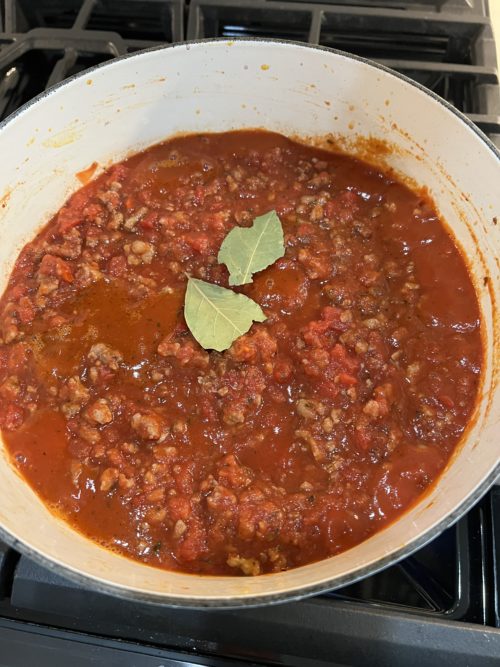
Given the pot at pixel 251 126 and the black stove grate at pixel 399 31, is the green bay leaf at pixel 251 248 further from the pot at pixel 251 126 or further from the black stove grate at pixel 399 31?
the black stove grate at pixel 399 31

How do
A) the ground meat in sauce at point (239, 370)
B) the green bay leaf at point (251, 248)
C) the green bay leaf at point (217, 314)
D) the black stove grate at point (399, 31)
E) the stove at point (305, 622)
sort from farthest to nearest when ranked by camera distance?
the black stove grate at point (399, 31), the green bay leaf at point (251, 248), the green bay leaf at point (217, 314), the ground meat in sauce at point (239, 370), the stove at point (305, 622)

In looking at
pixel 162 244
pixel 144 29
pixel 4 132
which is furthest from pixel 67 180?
pixel 144 29

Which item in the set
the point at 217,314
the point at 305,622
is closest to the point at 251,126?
the point at 217,314

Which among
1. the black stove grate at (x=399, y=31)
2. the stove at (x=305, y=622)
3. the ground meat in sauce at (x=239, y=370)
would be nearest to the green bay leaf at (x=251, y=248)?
the ground meat in sauce at (x=239, y=370)

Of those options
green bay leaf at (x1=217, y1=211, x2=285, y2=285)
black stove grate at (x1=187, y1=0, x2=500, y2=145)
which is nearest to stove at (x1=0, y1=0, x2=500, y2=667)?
green bay leaf at (x1=217, y1=211, x2=285, y2=285)

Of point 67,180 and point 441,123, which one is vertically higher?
point 441,123

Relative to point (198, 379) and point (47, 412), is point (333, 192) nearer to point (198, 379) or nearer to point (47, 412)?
point (198, 379)

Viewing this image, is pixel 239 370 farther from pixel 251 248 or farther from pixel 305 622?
pixel 305 622
